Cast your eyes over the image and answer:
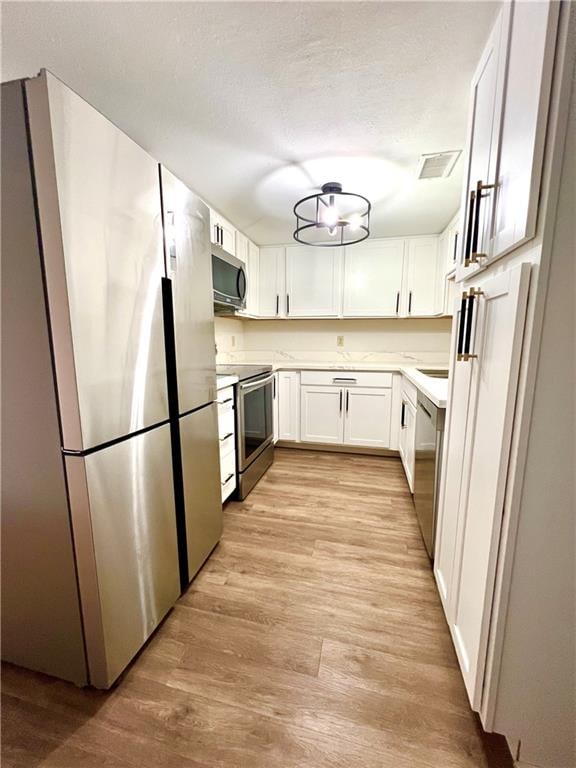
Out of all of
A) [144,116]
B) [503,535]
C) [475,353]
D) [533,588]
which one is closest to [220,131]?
[144,116]

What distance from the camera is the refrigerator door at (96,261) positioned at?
32.9 inches

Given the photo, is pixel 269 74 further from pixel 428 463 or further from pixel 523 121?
pixel 428 463

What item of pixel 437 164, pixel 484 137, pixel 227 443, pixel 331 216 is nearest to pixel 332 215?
pixel 331 216

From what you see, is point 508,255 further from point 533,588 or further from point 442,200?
point 442,200

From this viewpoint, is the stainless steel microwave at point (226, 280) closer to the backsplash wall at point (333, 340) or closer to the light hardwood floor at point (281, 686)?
the backsplash wall at point (333, 340)

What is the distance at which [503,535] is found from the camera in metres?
0.80

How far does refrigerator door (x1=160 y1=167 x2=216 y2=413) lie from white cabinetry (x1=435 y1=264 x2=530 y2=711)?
Answer: 43.4 inches

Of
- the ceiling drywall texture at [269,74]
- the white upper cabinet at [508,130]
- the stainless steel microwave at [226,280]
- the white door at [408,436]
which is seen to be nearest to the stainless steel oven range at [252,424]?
the stainless steel microwave at [226,280]

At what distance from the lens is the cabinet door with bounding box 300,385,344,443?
3260mm

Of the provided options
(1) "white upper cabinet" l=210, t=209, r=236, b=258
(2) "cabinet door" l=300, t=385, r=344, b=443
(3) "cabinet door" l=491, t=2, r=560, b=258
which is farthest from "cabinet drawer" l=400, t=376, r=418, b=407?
(1) "white upper cabinet" l=210, t=209, r=236, b=258

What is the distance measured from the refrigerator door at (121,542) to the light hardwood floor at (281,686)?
161 mm

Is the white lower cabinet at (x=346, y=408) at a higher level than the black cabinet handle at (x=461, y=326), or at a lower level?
lower

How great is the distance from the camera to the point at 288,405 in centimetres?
338

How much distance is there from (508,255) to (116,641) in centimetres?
172
